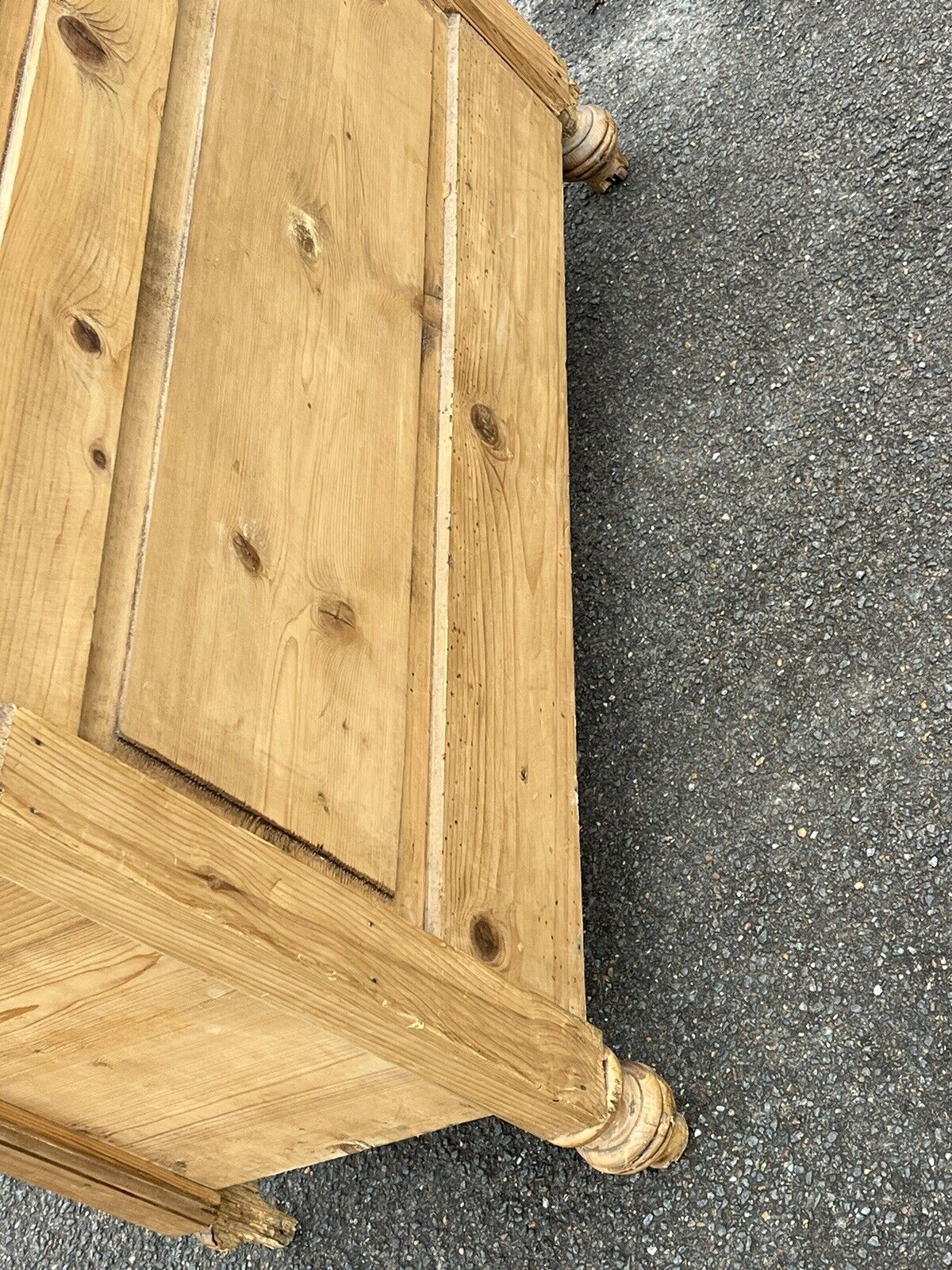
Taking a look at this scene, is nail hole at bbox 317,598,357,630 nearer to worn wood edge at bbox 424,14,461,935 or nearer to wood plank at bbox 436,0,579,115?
worn wood edge at bbox 424,14,461,935

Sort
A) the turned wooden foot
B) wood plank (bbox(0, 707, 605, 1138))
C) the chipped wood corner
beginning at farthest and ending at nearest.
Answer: the turned wooden foot
the chipped wood corner
wood plank (bbox(0, 707, 605, 1138))

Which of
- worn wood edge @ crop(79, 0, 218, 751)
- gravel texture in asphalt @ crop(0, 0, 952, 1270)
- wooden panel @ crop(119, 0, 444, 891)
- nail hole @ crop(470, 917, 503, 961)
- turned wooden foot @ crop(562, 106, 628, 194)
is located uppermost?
worn wood edge @ crop(79, 0, 218, 751)

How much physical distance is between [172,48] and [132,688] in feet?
2.59

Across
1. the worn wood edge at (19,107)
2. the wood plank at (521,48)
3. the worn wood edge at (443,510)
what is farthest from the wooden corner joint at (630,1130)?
the wood plank at (521,48)

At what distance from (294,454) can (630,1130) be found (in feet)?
2.78

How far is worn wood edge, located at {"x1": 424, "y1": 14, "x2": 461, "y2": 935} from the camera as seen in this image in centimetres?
133

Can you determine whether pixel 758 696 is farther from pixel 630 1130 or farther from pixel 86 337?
pixel 86 337

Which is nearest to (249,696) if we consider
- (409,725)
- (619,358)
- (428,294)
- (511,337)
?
(409,725)

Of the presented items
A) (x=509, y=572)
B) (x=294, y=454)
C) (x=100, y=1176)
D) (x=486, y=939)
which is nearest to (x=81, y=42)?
(x=294, y=454)

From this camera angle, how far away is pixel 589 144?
2221 millimetres

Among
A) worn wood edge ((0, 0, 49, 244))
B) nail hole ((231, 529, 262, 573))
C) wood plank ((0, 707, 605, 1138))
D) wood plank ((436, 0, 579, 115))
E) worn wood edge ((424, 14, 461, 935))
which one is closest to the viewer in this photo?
wood plank ((0, 707, 605, 1138))

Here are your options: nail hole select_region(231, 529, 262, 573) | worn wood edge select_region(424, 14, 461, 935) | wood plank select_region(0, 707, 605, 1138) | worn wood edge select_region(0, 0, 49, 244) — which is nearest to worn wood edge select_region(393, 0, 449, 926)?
worn wood edge select_region(424, 14, 461, 935)

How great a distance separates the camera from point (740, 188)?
216 centimetres

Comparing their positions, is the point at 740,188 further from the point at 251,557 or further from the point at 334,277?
the point at 251,557
